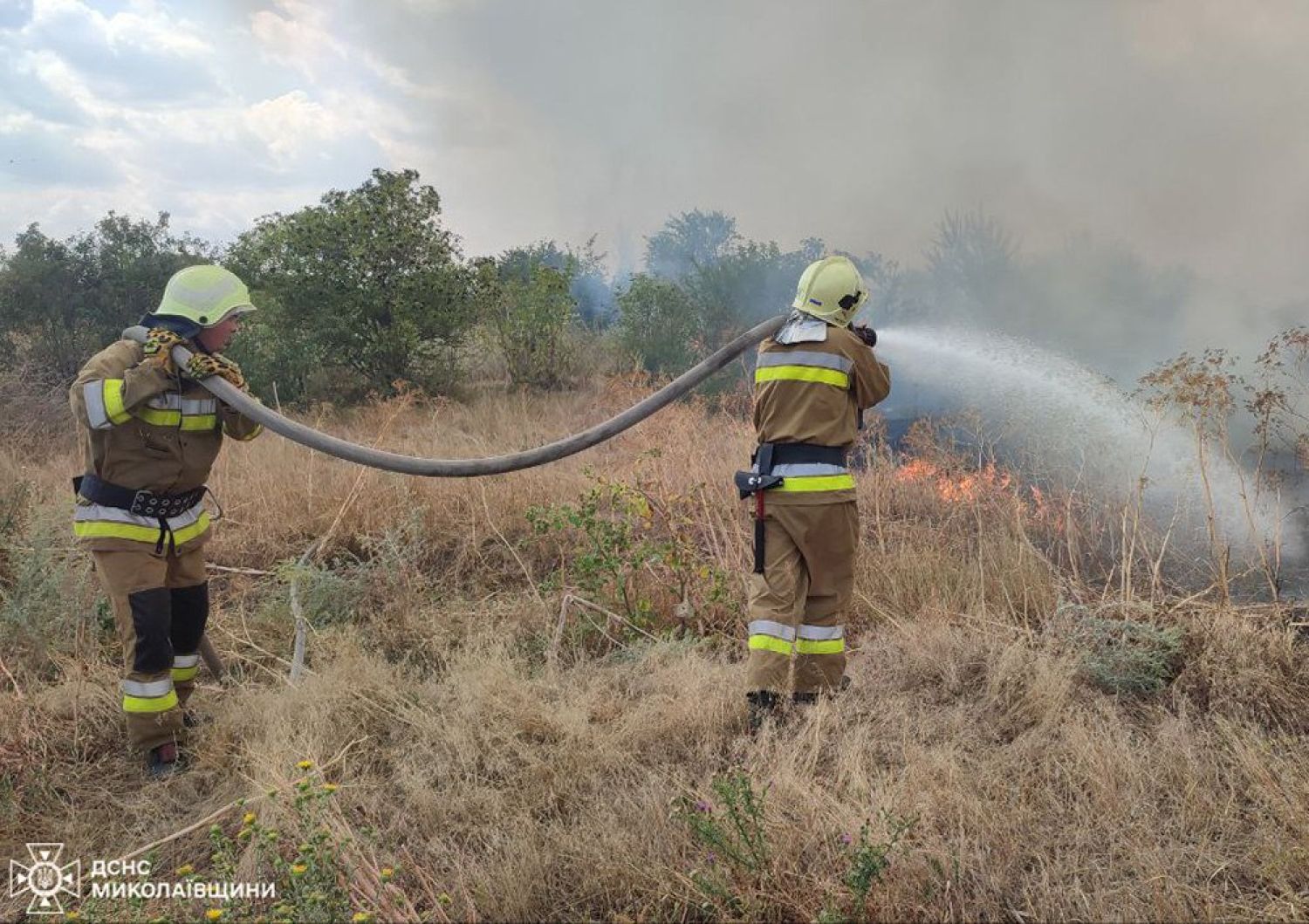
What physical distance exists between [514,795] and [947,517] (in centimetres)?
403

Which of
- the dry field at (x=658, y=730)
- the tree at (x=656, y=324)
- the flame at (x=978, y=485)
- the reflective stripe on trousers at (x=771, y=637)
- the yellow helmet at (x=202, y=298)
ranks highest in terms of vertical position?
the tree at (x=656, y=324)

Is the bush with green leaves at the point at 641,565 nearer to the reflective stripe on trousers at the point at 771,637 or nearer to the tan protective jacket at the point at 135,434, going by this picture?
the reflective stripe on trousers at the point at 771,637

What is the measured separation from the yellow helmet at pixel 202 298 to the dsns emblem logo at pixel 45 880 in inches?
81.0

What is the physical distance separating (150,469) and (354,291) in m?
7.73

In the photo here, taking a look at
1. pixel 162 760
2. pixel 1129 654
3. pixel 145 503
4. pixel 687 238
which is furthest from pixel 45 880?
pixel 687 238

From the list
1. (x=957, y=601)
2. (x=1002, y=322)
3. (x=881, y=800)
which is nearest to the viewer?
(x=881, y=800)

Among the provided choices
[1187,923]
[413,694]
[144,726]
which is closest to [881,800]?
[1187,923]

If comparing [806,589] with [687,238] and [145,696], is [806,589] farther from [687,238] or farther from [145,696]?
[687,238]

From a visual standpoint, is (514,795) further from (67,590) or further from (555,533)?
(67,590)

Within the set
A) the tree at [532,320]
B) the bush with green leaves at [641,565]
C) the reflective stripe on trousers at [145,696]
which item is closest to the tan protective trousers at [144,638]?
the reflective stripe on trousers at [145,696]

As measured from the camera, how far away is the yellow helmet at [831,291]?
362 cm

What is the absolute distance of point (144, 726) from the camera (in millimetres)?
3492

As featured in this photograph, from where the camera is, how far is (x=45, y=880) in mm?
2707

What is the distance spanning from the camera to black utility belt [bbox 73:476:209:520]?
11.5 ft
